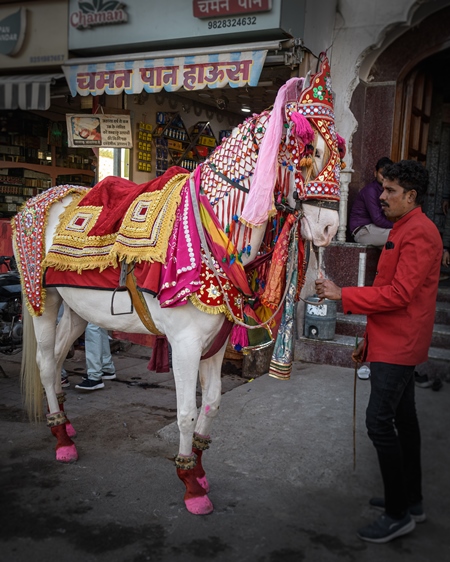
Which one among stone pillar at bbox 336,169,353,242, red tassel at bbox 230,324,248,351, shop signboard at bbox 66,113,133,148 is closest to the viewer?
red tassel at bbox 230,324,248,351

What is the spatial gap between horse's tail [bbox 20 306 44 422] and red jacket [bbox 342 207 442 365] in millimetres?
2354

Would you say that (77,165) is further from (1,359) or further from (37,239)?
(37,239)

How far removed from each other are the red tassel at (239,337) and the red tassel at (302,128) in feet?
3.45

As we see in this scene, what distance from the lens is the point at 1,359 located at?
618cm

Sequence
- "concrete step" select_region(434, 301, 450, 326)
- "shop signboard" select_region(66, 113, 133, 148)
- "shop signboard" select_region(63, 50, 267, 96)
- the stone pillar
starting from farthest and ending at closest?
"shop signboard" select_region(66, 113, 133, 148) < the stone pillar < "concrete step" select_region(434, 301, 450, 326) < "shop signboard" select_region(63, 50, 267, 96)

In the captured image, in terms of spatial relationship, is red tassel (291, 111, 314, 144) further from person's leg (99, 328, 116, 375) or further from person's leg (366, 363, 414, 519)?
person's leg (99, 328, 116, 375)

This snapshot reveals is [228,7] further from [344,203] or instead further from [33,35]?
[33,35]

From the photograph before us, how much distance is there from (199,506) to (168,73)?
15.3ft

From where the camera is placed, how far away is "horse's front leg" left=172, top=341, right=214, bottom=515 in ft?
9.45

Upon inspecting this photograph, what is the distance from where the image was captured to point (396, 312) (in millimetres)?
2709

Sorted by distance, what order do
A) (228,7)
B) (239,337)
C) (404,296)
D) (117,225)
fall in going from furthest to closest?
(228,7)
(117,225)
(239,337)
(404,296)

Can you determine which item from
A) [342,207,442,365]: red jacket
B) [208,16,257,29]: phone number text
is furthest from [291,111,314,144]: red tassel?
[208,16,257,29]: phone number text

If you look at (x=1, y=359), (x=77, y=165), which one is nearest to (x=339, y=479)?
(x=1, y=359)

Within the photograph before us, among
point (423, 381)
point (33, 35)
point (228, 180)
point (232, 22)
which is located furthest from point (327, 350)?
point (33, 35)
